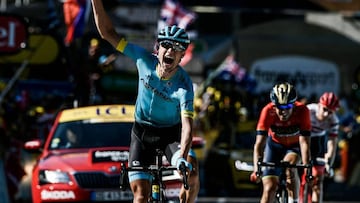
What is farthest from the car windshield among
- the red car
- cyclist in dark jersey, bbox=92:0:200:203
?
cyclist in dark jersey, bbox=92:0:200:203

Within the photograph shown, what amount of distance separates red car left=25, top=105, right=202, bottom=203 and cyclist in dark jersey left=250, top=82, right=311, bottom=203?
1015 millimetres

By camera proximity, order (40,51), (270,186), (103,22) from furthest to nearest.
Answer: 1. (40,51)
2. (270,186)
3. (103,22)

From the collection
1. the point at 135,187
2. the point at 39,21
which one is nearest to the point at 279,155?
the point at 135,187

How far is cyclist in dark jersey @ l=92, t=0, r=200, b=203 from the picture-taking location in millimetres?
9570

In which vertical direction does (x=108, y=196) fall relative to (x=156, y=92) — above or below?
below

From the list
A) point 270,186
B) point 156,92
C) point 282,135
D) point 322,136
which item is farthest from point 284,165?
point 156,92

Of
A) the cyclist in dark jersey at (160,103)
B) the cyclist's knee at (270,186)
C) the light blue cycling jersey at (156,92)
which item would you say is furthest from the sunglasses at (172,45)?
the cyclist's knee at (270,186)

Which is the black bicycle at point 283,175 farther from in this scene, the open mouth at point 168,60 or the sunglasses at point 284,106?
the open mouth at point 168,60

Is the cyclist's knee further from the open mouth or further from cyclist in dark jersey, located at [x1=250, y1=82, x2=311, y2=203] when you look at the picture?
the open mouth

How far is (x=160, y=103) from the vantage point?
9.96 m

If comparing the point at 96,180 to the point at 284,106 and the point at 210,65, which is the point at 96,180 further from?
the point at 210,65

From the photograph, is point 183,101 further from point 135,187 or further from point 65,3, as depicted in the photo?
point 65,3

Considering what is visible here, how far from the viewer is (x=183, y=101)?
31.4 ft

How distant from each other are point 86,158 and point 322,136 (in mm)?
3228
